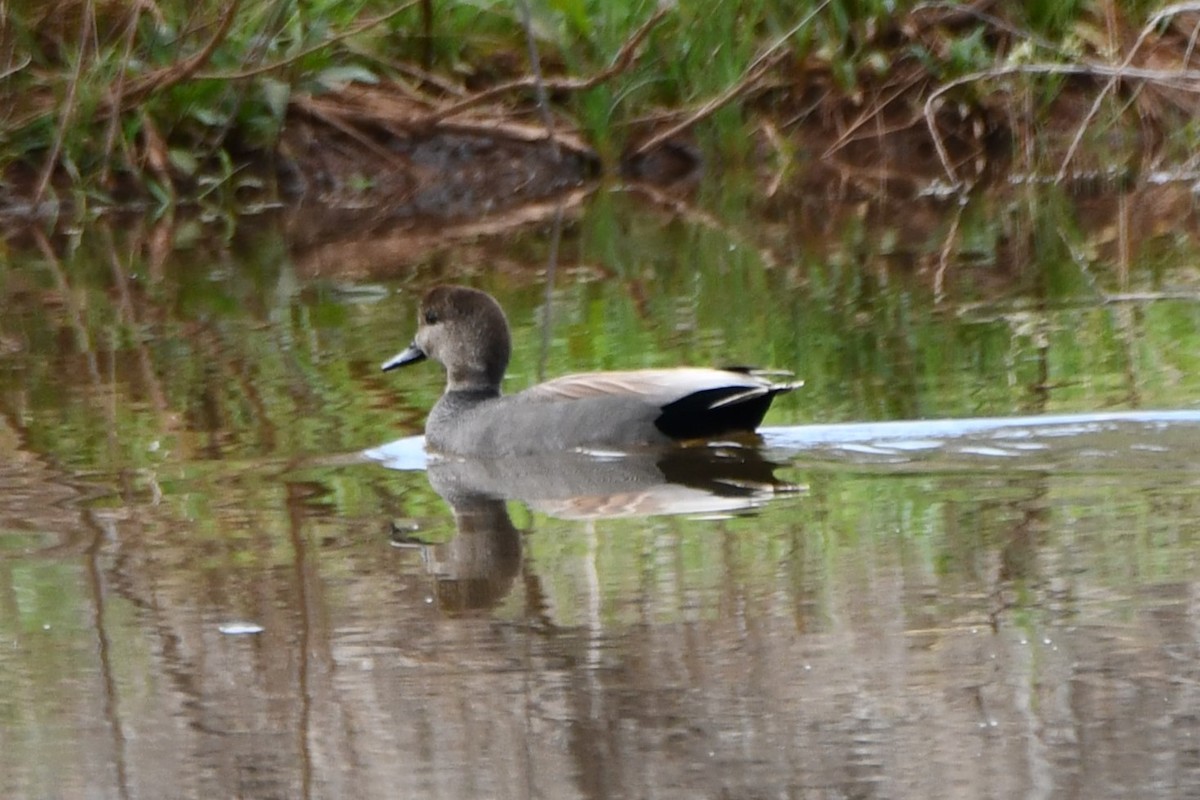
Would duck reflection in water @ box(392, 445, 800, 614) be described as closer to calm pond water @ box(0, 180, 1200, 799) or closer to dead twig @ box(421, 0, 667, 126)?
calm pond water @ box(0, 180, 1200, 799)

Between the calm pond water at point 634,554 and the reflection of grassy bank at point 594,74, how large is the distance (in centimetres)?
371

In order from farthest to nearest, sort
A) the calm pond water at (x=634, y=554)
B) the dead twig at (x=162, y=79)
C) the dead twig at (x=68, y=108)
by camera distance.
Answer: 1. the dead twig at (x=162, y=79)
2. the dead twig at (x=68, y=108)
3. the calm pond water at (x=634, y=554)

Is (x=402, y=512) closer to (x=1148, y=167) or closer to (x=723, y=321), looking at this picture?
(x=723, y=321)

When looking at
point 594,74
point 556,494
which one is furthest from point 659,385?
point 594,74

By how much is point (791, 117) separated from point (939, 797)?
11292mm

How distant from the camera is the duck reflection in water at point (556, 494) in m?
4.82

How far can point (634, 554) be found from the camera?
4.82m

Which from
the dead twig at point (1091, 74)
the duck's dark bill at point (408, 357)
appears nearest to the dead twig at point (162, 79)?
the dead twig at point (1091, 74)

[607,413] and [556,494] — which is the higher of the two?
[607,413]

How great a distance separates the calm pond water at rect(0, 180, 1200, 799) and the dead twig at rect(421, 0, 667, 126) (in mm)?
3314

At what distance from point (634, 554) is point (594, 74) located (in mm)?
9082

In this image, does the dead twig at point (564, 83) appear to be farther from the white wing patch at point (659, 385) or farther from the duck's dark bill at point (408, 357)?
the white wing patch at point (659, 385)

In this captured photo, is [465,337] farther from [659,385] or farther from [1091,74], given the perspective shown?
[1091,74]

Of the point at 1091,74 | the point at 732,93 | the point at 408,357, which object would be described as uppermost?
the point at 732,93
